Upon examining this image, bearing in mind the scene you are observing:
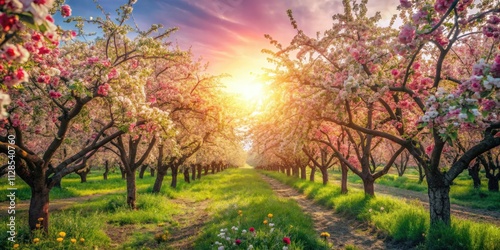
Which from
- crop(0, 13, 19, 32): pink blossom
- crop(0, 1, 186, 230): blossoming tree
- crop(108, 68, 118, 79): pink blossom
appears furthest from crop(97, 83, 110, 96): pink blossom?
crop(0, 13, 19, 32): pink blossom

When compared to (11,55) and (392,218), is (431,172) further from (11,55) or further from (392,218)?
(11,55)

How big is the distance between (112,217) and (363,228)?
11.8 meters

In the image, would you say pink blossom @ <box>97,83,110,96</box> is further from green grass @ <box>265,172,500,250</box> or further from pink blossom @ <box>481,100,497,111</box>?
green grass @ <box>265,172,500,250</box>

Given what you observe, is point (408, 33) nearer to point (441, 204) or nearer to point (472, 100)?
point (472, 100)

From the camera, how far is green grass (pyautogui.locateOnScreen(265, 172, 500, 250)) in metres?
7.78

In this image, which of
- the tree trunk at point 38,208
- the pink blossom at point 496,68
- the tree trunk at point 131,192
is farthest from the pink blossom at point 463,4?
the tree trunk at point 131,192

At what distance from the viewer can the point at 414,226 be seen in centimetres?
1021

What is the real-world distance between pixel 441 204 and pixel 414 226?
1571 mm

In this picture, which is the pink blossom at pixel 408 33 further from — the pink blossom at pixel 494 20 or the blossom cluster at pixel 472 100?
the pink blossom at pixel 494 20

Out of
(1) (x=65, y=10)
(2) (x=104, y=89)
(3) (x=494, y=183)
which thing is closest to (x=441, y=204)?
(2) (x=104, y=89)

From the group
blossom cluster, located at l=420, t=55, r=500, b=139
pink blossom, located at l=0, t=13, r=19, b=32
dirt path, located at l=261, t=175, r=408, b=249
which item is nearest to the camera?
pink blossom, located at l=0, t=13, r=19, b=32

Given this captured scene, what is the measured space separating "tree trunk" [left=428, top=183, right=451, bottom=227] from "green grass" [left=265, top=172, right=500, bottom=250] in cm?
34

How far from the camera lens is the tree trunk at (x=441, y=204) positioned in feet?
29.6

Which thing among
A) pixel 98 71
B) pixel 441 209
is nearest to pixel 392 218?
pixel 441 209
